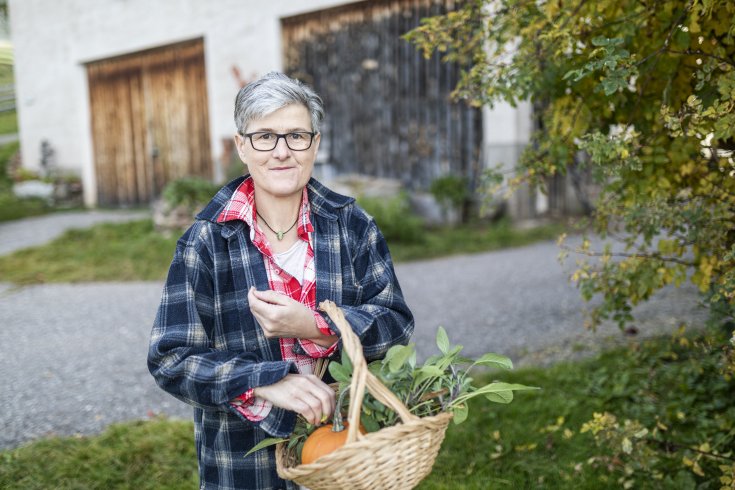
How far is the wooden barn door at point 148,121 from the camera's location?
1270cm

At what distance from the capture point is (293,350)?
1935 millimetres

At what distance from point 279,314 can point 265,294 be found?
0.06 meters

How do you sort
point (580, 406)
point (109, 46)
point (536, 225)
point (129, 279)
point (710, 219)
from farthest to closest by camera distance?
point (109, 46)
point (536, 225)
point (129, 279)
point (580, 406)
point (710, 219)

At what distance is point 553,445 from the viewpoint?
336 cm

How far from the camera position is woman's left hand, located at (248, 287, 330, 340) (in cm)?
167

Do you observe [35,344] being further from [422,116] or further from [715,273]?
[422,116]

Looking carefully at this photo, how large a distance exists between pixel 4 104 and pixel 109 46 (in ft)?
37.1

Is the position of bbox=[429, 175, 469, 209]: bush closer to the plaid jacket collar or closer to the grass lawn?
the grass lawn

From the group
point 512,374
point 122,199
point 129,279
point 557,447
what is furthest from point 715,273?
point 122,199

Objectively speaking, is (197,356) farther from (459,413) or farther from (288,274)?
(459,413)

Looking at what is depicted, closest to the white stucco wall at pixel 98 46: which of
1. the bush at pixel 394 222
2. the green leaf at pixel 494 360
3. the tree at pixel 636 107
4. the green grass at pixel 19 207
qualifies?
the green grass at pixel 19 207

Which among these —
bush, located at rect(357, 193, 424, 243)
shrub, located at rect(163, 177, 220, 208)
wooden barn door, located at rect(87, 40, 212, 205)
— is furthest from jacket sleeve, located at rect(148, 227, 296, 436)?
wooden barn door, located at rect(87, 40, 212, 205)

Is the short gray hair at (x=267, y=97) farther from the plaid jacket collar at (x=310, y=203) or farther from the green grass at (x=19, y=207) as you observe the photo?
the green grass at (x=19, y=207)

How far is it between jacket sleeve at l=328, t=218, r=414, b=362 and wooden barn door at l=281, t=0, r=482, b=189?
25.1 feet
